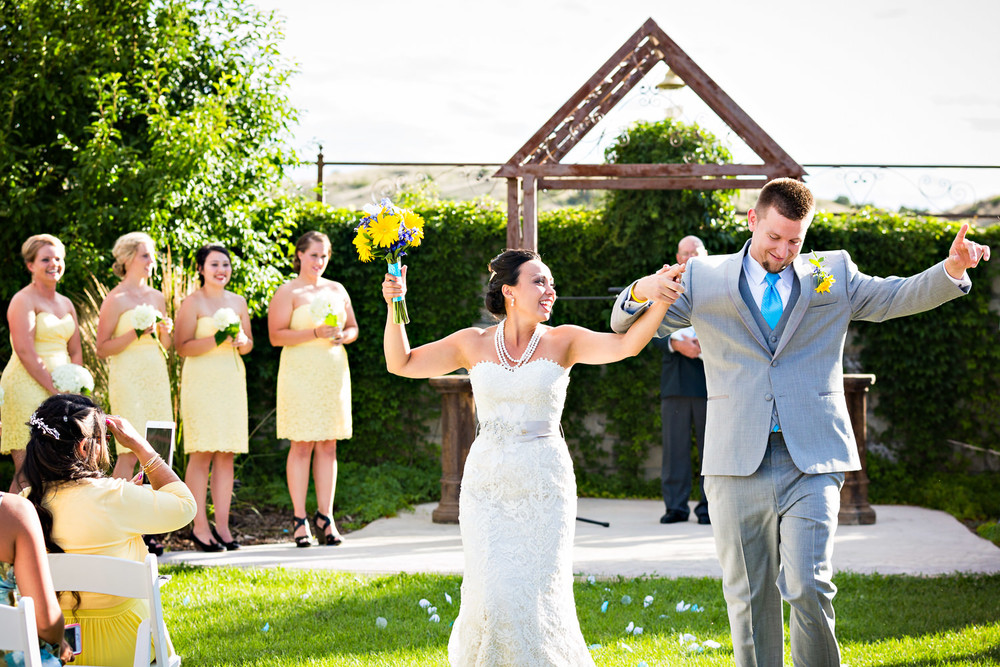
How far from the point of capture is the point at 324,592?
5352mm

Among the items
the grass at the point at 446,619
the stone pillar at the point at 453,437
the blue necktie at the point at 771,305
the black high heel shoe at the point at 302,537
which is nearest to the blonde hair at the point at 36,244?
the grass at the point at 446,619

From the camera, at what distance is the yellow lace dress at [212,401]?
6621 millimetres

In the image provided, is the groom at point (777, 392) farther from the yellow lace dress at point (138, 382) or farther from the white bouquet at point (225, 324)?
the yellow lace dress at point (138, 382)

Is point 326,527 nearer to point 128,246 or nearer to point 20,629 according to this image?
point 128,246

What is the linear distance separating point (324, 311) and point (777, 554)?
4.00 metres

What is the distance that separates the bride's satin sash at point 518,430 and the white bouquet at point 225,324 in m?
3.40

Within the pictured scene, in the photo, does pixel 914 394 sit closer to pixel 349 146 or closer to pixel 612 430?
pixel 612 430

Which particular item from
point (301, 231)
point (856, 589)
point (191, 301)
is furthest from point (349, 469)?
point (856, 589)

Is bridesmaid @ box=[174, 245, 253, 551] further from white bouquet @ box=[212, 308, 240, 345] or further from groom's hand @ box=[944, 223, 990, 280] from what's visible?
groom's hand @ box=[944, 223, 990, 280]

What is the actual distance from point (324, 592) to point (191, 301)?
8.02 ft

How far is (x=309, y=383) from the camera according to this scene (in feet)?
22.4

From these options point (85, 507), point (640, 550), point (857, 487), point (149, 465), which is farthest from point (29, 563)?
point (857, 487)

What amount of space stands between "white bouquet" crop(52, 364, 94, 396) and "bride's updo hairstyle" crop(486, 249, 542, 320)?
3377 mm

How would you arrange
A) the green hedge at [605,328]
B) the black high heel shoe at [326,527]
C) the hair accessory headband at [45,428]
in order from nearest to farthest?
1. the hair accessory headband at [45,428]
2. the black high heel shoe at [326,527]
3. the green hedge at [605,328]
